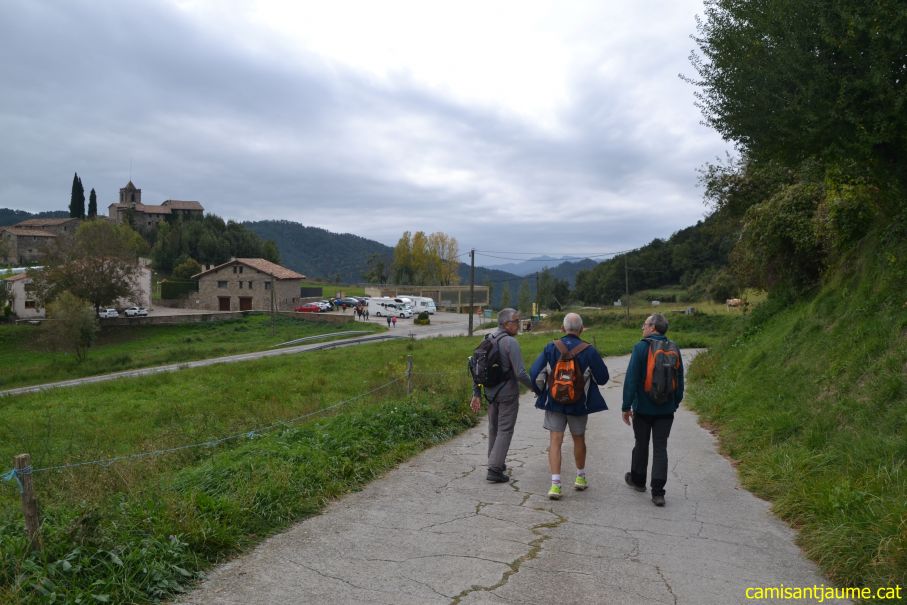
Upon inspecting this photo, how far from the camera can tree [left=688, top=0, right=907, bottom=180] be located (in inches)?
328

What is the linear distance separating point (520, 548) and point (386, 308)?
7163 cm

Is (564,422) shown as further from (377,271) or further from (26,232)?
(26,232)

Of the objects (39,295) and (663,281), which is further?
(663,281)

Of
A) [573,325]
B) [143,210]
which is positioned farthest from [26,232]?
[573,325]

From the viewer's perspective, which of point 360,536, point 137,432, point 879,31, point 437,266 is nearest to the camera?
point 360,536

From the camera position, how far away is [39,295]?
64375 millimetres

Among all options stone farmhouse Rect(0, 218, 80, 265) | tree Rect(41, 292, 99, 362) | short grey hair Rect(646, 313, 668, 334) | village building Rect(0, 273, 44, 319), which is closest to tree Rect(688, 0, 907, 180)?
short grey hair Rect(646, 313, 668, 334)

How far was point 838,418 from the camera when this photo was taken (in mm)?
7223

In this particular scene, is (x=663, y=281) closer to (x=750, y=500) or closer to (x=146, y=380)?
(x=146, y=380)

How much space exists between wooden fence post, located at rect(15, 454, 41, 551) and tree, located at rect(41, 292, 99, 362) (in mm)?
50088

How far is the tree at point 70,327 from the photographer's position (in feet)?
161

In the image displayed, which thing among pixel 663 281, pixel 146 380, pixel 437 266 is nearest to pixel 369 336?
pixel 146 380

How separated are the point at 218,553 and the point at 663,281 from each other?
98.2m

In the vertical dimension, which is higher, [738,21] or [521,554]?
[738,21]
